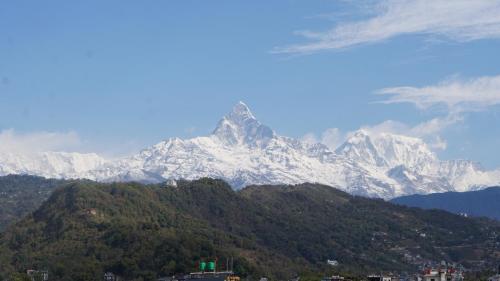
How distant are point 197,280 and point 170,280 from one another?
60390 millimetres

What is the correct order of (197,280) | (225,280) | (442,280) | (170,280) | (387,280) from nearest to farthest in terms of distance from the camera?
(225,280)
(197,280)
(442,280)
(387,280)
(170,280)

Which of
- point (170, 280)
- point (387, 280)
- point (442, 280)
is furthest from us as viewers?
point (170, 280)

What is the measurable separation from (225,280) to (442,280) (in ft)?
147

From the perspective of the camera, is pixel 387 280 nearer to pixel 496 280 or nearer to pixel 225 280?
pixel 496 280

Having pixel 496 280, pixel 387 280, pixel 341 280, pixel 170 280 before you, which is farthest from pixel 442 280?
pixel 170 280

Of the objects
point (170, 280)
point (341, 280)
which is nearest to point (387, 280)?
point (341, 280)

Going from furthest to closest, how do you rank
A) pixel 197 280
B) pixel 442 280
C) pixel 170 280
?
pixel 170 280 → pixel 442 280 → pixel 197 280

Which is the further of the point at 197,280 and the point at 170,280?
the point at 170,280

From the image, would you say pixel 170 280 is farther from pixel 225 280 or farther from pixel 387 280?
pixel 225 280

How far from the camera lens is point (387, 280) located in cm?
18425

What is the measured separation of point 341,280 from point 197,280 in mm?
62730

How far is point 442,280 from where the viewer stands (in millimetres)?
160625

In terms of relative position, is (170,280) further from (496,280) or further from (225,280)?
(225,280)

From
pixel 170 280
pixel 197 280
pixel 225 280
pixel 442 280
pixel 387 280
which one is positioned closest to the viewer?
pixel 225 280
